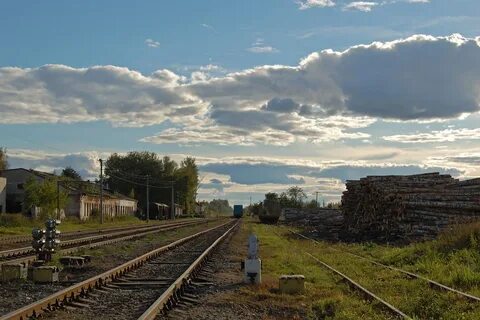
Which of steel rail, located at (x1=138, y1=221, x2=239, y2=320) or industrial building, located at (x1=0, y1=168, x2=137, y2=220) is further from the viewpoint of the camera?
industrial building, located at (x1=0, y1=168, x2=137, y2=220)

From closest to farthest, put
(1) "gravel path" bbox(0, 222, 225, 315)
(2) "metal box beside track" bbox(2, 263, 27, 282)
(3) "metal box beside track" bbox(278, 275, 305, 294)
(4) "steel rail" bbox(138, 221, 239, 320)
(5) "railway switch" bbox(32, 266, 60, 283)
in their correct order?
(4) "steel rail" bbox(138, 221, 239, 320), (1) "gravel path" bbox(0, 222, 225, 315), (3) "metal box beside track" bbox(278, 275, 305, 294), (5) "railway switch" bbox(32, 266, 60, 283), (2) "metal box beside track" bbox(2, 263, 27, 282)

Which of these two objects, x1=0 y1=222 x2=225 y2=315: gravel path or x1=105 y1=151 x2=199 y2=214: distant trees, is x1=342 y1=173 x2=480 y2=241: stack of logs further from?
x1=105 y1=151 x2=199 y2=214: distant trees

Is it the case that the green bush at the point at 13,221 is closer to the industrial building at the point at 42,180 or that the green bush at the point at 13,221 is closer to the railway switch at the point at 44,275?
the industrial building at the point at 42,180

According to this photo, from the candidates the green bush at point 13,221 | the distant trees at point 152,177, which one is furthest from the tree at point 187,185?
the green bush at point 13,221

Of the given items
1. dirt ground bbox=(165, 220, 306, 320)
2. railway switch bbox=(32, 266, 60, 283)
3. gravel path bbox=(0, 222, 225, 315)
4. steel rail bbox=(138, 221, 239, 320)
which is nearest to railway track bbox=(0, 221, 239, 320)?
steel rail bbox=(138, 221, 239, 320)

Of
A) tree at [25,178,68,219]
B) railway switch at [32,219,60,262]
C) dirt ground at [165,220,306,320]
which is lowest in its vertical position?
dirt ground at [165,220,306,320]

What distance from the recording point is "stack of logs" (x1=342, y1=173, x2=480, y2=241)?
2641 cm

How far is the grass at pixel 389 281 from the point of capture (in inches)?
398

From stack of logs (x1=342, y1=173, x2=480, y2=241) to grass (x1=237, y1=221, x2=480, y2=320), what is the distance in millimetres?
5165

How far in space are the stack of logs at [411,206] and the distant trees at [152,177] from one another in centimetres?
10409

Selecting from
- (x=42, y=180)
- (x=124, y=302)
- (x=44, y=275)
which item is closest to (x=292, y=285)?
(x=124, y=302)

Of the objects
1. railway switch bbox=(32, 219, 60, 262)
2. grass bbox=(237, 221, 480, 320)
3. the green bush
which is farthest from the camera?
the green bush

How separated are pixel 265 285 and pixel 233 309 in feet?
9.45

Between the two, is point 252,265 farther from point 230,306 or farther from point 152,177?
point 152,177
